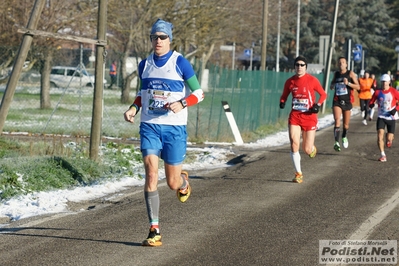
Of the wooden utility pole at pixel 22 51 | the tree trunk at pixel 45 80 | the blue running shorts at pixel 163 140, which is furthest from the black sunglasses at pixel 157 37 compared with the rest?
the tree trunk at pixel 45 80

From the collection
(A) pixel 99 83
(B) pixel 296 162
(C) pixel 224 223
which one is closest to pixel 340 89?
(B) pixel 296 162

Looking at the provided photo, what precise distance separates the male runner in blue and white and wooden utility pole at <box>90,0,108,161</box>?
5.78 meters

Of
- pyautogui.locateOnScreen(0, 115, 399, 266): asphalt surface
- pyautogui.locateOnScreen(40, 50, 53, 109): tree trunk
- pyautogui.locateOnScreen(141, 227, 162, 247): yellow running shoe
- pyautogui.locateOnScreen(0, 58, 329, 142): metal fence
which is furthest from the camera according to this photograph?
pyautogui.locateOnScreen(40, 50, 53, 109): tree trunk

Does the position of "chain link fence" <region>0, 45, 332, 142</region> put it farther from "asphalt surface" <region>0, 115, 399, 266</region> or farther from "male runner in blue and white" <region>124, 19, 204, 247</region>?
"male runner in blue and white" <region>124, 19, 204, 247</region>

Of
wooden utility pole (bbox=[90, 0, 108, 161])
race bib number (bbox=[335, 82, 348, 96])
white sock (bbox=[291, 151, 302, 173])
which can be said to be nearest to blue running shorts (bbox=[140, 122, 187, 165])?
white sock (bbox=[291, 151, 302, 173])

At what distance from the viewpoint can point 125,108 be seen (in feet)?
81.7

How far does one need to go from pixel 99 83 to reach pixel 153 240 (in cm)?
654

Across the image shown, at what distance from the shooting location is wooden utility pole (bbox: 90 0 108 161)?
14520 mm

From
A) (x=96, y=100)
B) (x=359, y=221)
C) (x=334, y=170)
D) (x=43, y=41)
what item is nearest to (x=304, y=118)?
(x=334, y=170)

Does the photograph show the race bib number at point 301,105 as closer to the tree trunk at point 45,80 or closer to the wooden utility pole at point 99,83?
the wooden utility pole at point 99,83

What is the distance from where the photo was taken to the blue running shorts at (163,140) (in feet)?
28.9

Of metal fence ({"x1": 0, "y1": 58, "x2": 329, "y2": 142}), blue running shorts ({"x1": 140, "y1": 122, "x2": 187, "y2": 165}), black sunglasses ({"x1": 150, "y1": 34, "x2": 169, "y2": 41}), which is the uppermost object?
black sunglasses ({"x1": 150, "y1": 34, "x2": 169, "y2": 41})

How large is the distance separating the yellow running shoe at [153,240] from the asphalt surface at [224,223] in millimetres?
100

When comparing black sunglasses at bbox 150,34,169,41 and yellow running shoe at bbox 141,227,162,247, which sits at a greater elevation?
black sunglasses at bbox 150,34,169,41
